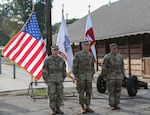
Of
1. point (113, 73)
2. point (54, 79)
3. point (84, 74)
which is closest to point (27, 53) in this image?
point (54, 79)

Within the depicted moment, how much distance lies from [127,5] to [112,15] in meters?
1.28

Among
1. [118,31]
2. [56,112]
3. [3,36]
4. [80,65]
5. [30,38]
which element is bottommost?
[56,112]

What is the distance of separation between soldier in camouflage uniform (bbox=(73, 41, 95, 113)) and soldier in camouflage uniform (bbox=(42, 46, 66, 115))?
0.45 metres

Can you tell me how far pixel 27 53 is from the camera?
10.5 metres

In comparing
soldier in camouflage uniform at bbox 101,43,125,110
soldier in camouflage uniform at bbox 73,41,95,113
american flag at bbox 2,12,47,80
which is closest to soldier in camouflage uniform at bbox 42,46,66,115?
soldier in camouflage uniform at bbox 73,41,95,113

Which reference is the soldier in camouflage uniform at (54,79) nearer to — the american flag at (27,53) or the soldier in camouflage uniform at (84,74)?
the soldier in camouflage uniform at (84,74)

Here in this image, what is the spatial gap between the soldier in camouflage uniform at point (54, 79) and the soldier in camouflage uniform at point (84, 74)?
0.45 metres

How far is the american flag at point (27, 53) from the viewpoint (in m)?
10.4

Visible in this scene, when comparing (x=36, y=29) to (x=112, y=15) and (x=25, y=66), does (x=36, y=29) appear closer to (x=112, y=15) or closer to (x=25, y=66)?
(x=25, y=66)

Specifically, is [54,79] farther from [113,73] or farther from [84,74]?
[113,73]

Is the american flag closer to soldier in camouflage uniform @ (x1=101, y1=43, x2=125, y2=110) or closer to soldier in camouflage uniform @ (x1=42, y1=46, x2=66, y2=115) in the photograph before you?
soldier in camouflage uniform @ (x1=42, y1=46, x2=66, y2=115)

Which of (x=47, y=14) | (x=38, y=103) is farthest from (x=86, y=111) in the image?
(x=47, y=14)

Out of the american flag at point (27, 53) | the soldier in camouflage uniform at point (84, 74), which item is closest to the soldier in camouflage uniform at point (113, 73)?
the soldier in camouflage uniform at point (84, 74)

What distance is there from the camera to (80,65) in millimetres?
8297
